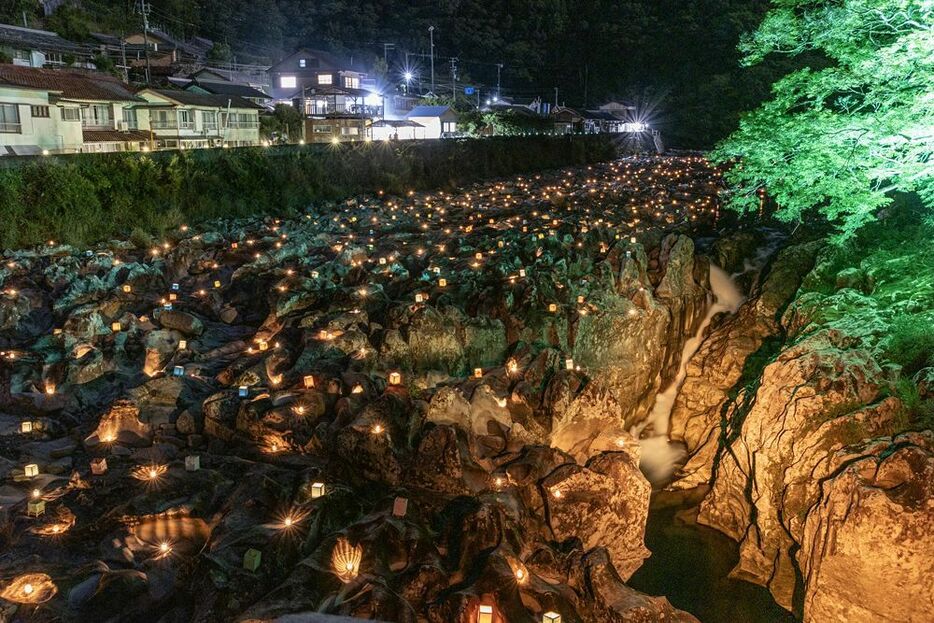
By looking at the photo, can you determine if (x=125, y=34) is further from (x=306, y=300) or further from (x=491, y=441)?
(x=491, y=441)

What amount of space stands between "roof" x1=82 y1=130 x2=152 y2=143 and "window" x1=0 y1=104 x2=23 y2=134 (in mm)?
3684

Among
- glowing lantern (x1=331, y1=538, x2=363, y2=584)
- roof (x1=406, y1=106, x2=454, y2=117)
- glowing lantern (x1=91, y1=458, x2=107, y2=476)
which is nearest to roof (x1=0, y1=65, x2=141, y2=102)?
glowing lantern (x1=91, y1=458, x2=107, y2=476)

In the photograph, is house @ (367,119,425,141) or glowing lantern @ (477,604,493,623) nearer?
glowing lantern @ (477,604,493,623)

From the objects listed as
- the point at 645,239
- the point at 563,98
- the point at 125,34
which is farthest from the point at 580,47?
the point at 645,239

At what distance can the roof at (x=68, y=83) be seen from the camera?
2381cm

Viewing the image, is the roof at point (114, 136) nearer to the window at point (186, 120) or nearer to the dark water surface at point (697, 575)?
the window at point (186, 120)

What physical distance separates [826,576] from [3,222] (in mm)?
22018

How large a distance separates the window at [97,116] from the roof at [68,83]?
75cm

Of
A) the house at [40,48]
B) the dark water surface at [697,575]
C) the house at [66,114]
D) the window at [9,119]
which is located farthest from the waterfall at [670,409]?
the house at [40,48]

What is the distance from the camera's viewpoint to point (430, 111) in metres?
49.6

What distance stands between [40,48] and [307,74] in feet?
72.8

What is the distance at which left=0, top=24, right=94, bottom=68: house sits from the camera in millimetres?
33688

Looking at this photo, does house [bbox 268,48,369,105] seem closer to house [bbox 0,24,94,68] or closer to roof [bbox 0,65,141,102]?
house [bbox 0,24,94,68]

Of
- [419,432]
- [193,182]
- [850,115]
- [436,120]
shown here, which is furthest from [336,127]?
[419,432]
